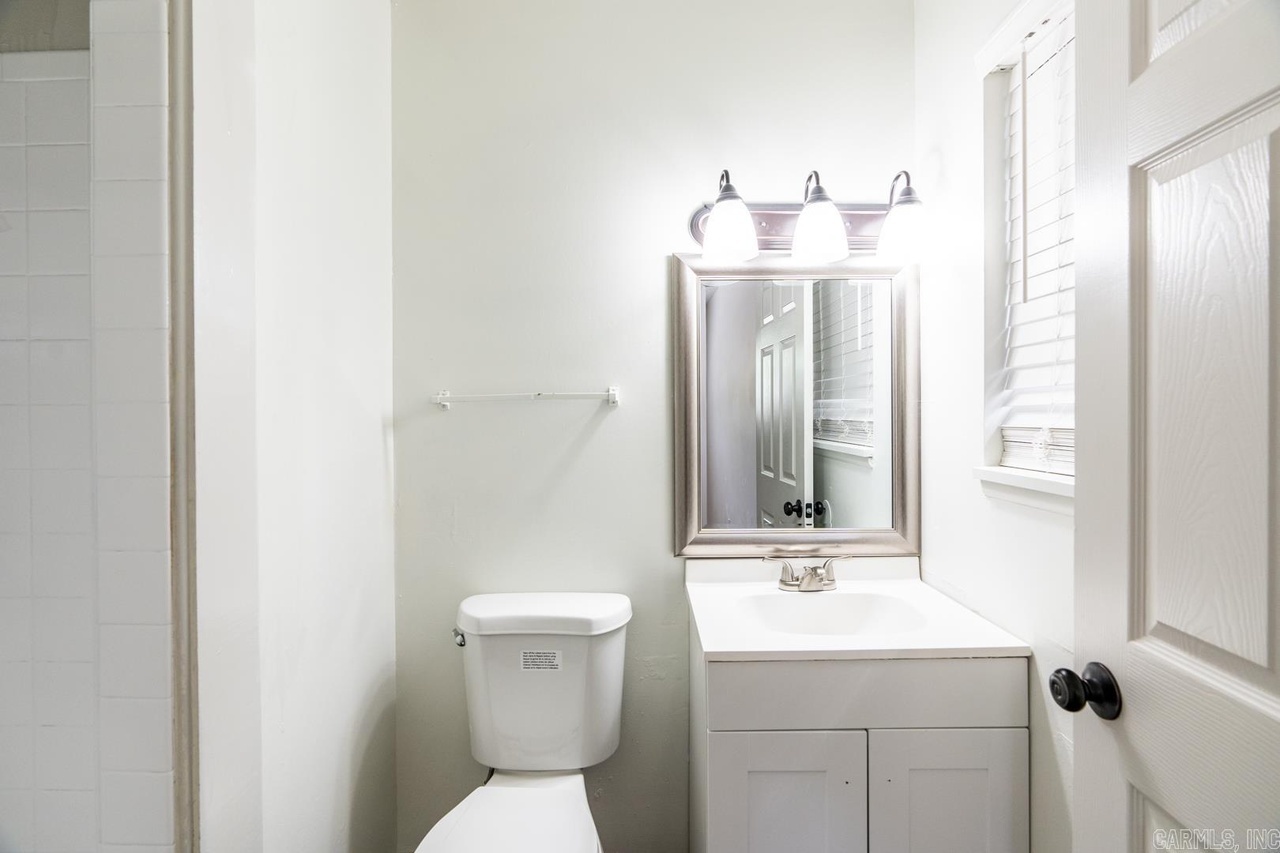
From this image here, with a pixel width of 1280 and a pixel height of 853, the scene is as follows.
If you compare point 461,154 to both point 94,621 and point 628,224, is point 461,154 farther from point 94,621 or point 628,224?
point 94,621

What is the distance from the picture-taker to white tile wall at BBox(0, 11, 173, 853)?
2.76 ft

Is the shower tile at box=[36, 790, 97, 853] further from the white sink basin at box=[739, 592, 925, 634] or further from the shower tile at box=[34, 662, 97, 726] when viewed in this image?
the white sink basin at box=[739, 592, 925, 634]

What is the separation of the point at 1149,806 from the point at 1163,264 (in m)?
0.55

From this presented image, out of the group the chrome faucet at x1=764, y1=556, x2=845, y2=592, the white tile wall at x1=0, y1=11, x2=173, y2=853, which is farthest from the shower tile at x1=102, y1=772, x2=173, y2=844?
the chrome faucet at x1=764, y1=556, x2=845, y2=592

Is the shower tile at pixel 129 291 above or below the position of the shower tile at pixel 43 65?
below

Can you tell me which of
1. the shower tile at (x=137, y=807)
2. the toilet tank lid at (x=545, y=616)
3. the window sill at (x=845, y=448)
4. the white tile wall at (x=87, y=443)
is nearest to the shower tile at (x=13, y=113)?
the white tile wall at (x=87, y=443)

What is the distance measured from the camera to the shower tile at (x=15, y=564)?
93 cm

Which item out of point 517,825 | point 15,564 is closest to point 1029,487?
point 517,825

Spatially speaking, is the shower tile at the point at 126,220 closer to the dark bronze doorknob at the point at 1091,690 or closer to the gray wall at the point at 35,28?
the gray wall at the point at 35,28

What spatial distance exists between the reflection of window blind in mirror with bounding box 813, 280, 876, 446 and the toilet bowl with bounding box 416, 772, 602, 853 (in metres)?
1.03

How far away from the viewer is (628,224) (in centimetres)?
166

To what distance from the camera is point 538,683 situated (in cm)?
147

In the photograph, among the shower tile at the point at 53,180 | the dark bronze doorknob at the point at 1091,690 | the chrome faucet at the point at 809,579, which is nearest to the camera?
the dark bronze doorknob at the point at 1091,690

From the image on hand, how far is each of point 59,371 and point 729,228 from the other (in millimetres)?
1287
